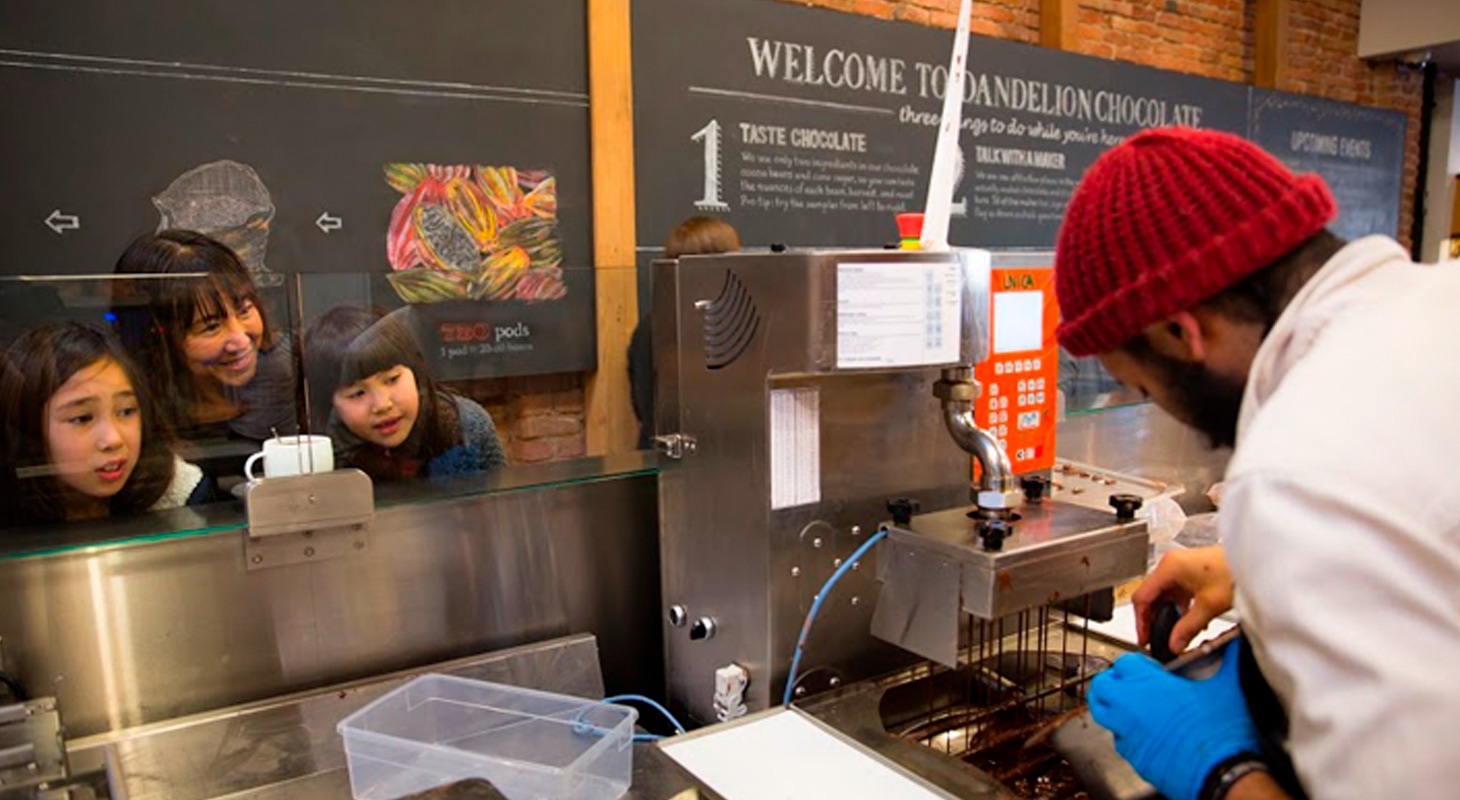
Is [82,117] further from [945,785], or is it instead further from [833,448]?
[945,785]

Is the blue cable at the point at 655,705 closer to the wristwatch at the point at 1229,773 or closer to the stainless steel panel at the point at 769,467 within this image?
the stainless steel panel at the point at 769,467

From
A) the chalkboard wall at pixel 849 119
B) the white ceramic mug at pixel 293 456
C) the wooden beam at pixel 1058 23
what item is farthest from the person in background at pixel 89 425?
the wooden beam at pixel 1058 23

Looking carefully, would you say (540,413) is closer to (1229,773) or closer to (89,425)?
(89,425)

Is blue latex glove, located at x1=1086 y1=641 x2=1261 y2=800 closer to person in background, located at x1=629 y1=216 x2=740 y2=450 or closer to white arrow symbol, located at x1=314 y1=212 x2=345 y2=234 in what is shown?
person in background, located at x1=629 y1=216 x2=740 y2=450

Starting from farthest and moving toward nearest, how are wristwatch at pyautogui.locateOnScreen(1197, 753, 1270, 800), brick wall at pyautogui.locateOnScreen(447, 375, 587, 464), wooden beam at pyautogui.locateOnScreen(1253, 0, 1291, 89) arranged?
wooden beam at pyautogui.locateOnScreen(1253, 0, 1291, 89)
brick wall at pyautogui.locateOnScreen(447, 375, 587, 464)
wristwatch at pyautogui.locateOnScreen(1197, 753, 1270, 800)

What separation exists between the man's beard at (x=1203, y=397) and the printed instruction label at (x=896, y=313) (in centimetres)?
38

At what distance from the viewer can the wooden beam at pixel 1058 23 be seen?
13.9 ft

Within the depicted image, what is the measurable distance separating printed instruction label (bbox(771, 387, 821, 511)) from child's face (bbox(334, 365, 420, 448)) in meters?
0.65

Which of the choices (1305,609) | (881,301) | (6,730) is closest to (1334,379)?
(1305,609)

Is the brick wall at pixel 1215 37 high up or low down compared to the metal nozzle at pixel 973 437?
up

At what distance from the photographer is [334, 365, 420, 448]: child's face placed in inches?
56.5

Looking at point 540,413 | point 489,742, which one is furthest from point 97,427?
point 540,413

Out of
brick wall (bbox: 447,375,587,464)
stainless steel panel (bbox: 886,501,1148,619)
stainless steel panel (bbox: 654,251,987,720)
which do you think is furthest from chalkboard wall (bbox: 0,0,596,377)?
stainless steel panel (bbox: 886,501,1148,619)

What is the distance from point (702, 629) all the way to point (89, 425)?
905 millimetres
